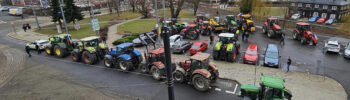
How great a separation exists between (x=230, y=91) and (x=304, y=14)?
4010cm

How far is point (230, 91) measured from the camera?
39.7ft

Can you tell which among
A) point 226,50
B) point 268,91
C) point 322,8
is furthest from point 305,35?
point 322,8

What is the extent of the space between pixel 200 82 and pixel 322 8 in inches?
1573

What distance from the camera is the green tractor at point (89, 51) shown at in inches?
678

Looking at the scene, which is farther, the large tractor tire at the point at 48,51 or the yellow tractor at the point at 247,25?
the yellow tractor at the point at 247,25

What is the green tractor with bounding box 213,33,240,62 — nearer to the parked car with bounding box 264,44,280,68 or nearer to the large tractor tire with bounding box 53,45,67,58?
the parked car with bounding box 264,44,280,68

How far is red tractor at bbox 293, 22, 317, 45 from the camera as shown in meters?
21.6

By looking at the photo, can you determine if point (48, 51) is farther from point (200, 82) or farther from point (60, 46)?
point (200, 82)

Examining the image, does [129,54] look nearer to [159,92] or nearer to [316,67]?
[159,92]

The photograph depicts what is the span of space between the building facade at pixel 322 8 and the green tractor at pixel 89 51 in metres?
41.3

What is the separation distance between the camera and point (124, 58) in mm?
15336

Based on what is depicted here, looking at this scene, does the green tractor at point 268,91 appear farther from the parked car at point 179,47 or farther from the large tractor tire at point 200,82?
the parked car at point 179,47

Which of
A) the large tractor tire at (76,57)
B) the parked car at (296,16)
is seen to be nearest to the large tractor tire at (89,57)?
the large tractor tire at (76,57)

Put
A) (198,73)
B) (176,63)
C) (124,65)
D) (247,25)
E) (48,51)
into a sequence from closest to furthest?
(198,73)
(124,65)
(176,63)
(48,51)
(247,25)
